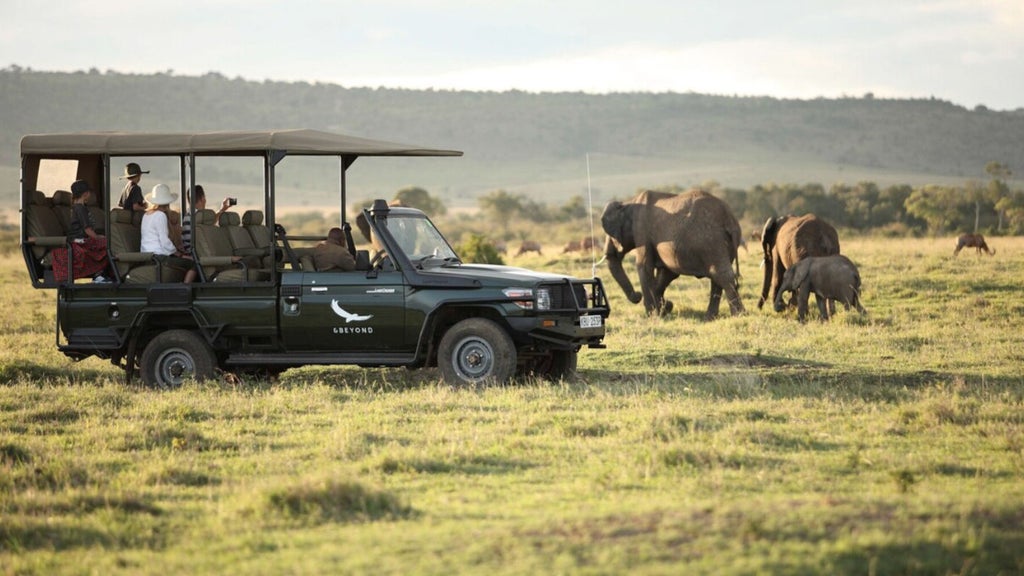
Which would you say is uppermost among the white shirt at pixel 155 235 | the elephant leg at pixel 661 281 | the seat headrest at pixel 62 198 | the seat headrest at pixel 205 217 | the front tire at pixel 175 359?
the seat headrest at pixel 62 198

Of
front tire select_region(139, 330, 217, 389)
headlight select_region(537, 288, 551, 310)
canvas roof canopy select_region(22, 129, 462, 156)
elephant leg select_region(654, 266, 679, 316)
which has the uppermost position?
canvas roof canopy select_region(22, 129, 462, 156)

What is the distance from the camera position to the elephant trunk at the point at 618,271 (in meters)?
22.8

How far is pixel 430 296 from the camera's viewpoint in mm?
13242

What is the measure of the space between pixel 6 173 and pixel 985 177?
251 feet

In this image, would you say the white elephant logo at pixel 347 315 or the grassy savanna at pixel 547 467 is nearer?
the grassy savanna at pixel 547 467

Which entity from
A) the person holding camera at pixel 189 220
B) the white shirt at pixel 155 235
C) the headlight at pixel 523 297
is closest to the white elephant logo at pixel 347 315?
the headlight at pixel 523 297

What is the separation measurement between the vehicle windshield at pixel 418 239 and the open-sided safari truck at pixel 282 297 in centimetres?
2

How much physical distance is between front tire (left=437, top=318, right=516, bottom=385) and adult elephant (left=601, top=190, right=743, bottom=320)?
8.61 metres

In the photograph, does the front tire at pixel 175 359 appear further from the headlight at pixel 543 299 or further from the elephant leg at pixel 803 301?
the elephant leg at pixel 803 301

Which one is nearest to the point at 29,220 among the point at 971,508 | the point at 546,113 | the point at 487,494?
the point at 487,494

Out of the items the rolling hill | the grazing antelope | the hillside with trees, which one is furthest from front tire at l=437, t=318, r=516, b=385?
the rolling hill

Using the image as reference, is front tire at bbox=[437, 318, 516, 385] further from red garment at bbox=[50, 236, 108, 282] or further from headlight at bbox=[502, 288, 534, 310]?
red garment at bbox=[50, 236, 108, 282]

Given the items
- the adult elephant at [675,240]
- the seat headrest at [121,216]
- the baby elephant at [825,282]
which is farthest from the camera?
the adult elephant at [675,240]

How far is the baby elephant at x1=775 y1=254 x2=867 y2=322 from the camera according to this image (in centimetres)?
1970
